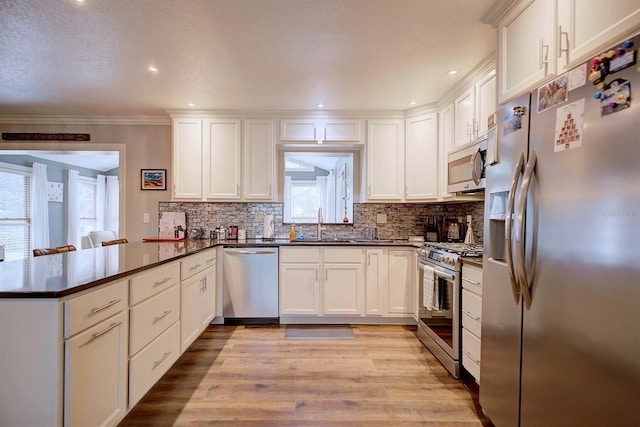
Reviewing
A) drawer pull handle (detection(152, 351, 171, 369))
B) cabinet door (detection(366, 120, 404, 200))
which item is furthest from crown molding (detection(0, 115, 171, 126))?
drawer pull handle (detection(152, 351, 171, 369))

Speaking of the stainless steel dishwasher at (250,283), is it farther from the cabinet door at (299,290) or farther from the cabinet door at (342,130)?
the cabinet door at (342,130)

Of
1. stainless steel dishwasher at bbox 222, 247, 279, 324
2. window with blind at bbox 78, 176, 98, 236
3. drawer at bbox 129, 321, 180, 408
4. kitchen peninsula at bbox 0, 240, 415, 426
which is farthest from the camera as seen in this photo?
window with blind at bbox 78, 176, 98, 236

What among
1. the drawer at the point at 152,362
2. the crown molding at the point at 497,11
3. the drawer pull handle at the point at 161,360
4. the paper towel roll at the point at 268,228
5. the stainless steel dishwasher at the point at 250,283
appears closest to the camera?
the drawer at the point at 152,362

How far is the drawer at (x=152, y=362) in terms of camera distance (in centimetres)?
157

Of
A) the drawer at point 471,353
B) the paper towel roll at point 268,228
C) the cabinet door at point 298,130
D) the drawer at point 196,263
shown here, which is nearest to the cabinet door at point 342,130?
the cabinet door at point 298,130

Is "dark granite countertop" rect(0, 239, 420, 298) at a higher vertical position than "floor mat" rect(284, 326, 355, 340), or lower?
higher

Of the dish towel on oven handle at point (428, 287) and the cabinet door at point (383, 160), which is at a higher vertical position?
the cabinet door at point (383, 160)

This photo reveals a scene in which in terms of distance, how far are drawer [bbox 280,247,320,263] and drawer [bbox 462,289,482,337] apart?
1569 millimetres

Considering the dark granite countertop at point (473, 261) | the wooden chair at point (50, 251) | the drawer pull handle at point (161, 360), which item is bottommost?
the drawer pull handle at point (161, 360)

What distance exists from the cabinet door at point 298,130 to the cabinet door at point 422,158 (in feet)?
3.67

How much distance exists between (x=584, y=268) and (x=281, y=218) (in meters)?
3.17

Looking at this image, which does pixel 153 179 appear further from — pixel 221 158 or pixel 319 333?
pixel 319 333

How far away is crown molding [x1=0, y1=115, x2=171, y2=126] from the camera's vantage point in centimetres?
378

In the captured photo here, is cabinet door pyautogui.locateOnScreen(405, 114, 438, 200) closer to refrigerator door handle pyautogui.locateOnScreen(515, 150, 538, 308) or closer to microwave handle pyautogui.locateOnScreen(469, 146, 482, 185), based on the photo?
microwave handle pyautogui.locateOnScreen(469, 146, 482, 185)
